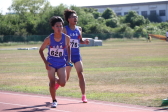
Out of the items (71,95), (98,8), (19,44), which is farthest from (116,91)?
(98,8)

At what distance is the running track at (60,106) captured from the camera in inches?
355

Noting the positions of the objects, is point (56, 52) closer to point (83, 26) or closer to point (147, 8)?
point (83, 26)

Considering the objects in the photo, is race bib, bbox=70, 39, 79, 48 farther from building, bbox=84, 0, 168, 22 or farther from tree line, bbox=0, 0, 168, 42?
building, bbox=84, 0, 168, 22

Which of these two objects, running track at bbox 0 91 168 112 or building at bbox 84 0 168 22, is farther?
building at bbox 84 0 168 22

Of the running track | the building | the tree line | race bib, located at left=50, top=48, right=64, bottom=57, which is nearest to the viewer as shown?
the running track

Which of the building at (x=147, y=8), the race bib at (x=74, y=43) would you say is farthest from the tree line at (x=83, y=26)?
the race bib at (x=74, y=43)

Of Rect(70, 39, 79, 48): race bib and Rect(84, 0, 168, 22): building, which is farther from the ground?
Rect(84, 0, 168, 22): building

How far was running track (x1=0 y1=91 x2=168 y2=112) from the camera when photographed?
29.6ft

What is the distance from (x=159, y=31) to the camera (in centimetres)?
8706

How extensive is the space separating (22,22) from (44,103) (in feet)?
269

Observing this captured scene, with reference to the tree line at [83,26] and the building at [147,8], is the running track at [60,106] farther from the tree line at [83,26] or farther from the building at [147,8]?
the building at [147,8]

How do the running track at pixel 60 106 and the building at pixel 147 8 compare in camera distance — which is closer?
the running track at pixel 60 106

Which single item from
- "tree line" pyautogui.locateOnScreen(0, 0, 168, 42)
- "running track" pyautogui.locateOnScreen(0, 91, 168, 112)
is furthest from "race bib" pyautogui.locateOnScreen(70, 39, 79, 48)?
"tree line" pyautogui.locateOnScreen(0, 0, 168, 42)

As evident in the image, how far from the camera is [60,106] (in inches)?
375
